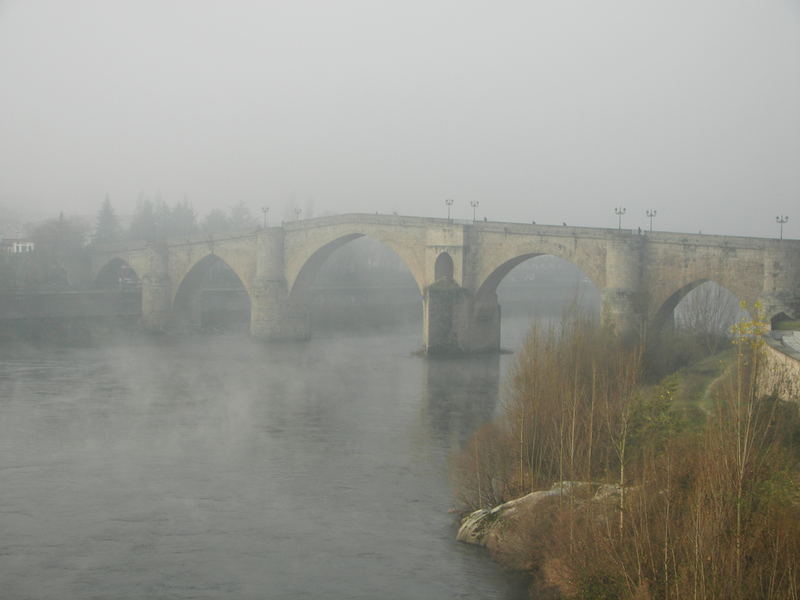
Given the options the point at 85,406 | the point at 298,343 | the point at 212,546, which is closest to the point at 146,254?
the point at 298,343

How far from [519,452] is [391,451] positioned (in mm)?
4534

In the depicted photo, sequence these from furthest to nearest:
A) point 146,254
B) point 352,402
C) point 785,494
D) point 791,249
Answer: point 146,254 < point 352,402 < point 791,249 < point 785,494

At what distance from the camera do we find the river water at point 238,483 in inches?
392

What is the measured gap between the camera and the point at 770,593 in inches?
213

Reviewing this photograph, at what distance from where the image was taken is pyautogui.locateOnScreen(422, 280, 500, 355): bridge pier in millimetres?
27328

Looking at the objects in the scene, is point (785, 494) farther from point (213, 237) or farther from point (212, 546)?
point (213, 237)

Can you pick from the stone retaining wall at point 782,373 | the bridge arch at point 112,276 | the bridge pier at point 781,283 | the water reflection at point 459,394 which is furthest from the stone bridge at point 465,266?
the stone retaining wall at point 782,373

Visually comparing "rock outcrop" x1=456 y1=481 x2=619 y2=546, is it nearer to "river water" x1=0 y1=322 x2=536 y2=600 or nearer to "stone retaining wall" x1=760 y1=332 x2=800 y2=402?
"river water" x1=0 y1=322 x2=536 y2=600

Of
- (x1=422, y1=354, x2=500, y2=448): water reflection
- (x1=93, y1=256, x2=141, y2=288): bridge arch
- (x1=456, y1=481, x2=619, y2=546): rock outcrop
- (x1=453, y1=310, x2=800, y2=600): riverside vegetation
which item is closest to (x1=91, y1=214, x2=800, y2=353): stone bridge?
(x1=422, y1=354, x2=500, y2=448): water reflection

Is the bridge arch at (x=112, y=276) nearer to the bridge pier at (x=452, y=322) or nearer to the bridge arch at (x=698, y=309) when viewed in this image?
the bridge pier at (x=452, y=322)

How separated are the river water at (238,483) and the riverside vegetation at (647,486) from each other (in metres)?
0.90

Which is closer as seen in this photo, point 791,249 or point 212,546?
point 212,546

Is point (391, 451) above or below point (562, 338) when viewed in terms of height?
below

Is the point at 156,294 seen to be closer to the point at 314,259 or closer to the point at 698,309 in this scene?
the point at 314,259
